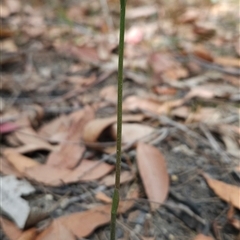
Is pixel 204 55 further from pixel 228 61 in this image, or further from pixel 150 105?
pixel 150 105

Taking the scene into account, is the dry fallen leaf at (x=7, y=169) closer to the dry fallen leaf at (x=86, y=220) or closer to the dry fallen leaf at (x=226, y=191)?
the dry fallen leaf at (x=86, y=220)

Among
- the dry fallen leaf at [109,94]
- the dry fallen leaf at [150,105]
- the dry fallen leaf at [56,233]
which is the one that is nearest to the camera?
the dry fallen leaf at [56,233]

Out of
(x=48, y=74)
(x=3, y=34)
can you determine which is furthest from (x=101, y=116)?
(x=3, y=34)

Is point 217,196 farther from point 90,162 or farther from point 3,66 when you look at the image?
point 3,66

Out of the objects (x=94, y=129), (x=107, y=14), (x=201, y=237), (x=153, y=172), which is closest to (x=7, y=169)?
(x=94, y=129)

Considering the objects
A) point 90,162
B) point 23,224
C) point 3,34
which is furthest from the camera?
point 3,34

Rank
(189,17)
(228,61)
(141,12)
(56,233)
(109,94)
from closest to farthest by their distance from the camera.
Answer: (56,233) < (109,94) < (228,61) < (189,17) < (141,12)

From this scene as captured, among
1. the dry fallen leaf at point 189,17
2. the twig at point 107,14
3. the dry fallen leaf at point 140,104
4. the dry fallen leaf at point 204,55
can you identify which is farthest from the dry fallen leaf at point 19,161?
the dry fallen leaf at point 189,17
